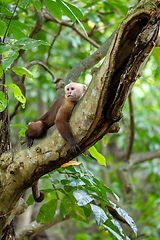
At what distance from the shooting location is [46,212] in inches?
95.2

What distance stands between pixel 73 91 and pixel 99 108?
1.24m

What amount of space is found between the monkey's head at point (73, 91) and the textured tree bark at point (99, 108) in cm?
83

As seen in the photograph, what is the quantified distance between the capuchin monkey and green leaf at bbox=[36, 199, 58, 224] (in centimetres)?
69

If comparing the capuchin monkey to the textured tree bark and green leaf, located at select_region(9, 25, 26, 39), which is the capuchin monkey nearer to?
the textured tree bark

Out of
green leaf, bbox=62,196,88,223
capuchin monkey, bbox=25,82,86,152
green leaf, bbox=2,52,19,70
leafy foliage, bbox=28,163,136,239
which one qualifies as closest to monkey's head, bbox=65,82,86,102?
capuchin monkey, bbox=25,82,86,152

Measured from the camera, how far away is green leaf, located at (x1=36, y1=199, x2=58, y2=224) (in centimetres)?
240

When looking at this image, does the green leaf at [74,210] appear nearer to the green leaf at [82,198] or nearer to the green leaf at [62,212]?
the green leaf at [62,212]

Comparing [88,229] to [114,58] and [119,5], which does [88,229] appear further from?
[114,58]

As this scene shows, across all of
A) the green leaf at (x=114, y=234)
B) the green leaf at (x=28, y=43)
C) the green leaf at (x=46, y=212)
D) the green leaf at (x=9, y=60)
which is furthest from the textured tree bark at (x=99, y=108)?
the green leaf at (x=114, y=234)

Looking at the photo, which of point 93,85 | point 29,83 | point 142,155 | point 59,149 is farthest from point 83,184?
point 29,83

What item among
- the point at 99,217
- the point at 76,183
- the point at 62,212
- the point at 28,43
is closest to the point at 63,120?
the point at 76,183

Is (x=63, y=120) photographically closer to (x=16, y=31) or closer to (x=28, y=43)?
(x=28, y=43)

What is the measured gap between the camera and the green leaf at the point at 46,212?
240 cm

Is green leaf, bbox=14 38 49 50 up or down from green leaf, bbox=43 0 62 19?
down
